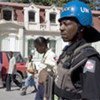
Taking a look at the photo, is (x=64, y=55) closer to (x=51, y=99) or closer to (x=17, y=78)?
(x=51, y=99)

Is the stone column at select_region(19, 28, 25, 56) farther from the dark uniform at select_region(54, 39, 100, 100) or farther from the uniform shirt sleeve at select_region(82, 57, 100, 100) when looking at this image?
the uniform shirt sleeve at select_region(82, 57, 100, 100)

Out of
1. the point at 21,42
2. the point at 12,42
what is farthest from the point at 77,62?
the point at 21,42

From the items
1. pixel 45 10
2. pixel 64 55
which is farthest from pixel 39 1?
pixel 64 55

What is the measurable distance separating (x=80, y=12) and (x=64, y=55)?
336 mm

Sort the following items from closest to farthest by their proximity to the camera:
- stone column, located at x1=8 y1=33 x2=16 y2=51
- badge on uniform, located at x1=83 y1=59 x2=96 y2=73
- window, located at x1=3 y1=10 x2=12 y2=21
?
badge on uniform, located at x1=83 y1=59 x2=96 y2=73, stone column, located at x1=8 y1=33 x2=16 y2=51, window, located at x1=3 y1=10 x2=12 y2=21

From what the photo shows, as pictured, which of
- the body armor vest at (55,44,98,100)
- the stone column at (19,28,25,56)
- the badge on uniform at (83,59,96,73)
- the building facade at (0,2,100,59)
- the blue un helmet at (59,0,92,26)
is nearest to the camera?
the badge on uniform at (83,59,96,73)

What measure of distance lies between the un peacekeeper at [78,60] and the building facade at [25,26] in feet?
109

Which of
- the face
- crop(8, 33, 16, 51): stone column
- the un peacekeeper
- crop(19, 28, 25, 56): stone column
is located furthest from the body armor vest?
crop(19, 28, 25, 56): stone column

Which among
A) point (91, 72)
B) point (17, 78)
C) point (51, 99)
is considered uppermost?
point (91, 72)

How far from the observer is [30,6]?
4212cm

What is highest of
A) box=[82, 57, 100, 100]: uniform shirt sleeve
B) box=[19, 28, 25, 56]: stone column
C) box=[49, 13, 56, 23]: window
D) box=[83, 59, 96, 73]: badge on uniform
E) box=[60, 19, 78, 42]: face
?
box=[49, 13, 56, 23]: window

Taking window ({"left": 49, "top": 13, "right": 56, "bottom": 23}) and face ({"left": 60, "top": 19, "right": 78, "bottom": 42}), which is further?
window ({"left": 49, "top": 13, "right": 56, "bottom": 23})

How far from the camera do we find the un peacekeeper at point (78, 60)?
310cm

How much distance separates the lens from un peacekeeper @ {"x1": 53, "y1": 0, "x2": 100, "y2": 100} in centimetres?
310
